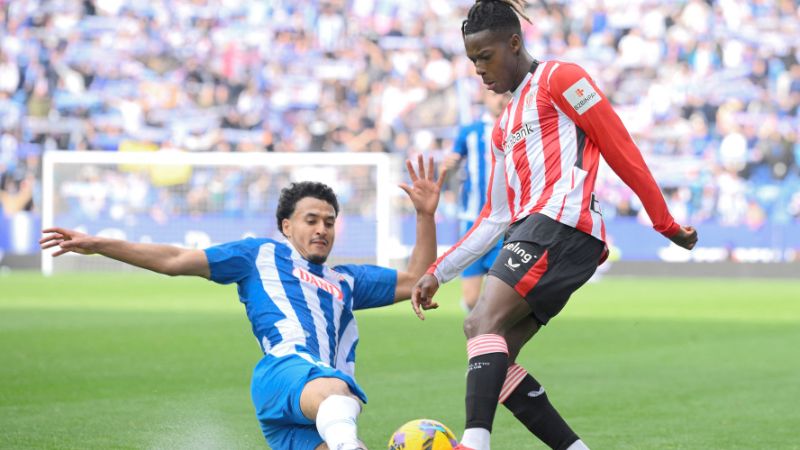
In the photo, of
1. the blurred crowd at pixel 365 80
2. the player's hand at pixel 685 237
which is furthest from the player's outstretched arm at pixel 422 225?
the blurred crowd at pixel 365 80

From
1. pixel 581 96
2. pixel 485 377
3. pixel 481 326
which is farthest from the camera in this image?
pixel 581 96

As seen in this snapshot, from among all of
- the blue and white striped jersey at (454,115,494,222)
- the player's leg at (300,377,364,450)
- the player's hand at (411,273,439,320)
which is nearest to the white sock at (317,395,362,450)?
the player's leg at (300,377,364,450)

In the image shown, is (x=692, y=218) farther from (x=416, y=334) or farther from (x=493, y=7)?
(x=493, y=7)

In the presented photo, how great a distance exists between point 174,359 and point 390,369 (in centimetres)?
193

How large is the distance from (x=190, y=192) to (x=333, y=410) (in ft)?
60.9

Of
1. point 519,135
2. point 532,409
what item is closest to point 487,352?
point 532,409

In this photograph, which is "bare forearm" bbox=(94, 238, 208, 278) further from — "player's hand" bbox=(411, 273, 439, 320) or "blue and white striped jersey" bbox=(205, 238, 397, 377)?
"player's hand" bbox=(411, 273, 439, 320)

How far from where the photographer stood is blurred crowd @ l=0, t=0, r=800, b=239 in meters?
26.3

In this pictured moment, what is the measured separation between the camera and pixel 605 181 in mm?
26109

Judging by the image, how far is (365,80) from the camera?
28.7 m

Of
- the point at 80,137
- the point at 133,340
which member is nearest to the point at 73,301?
the point at 133,340

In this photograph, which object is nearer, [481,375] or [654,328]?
[481,375]

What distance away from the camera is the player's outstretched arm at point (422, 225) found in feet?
19.2

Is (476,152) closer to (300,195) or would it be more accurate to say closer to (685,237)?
(300,195)
